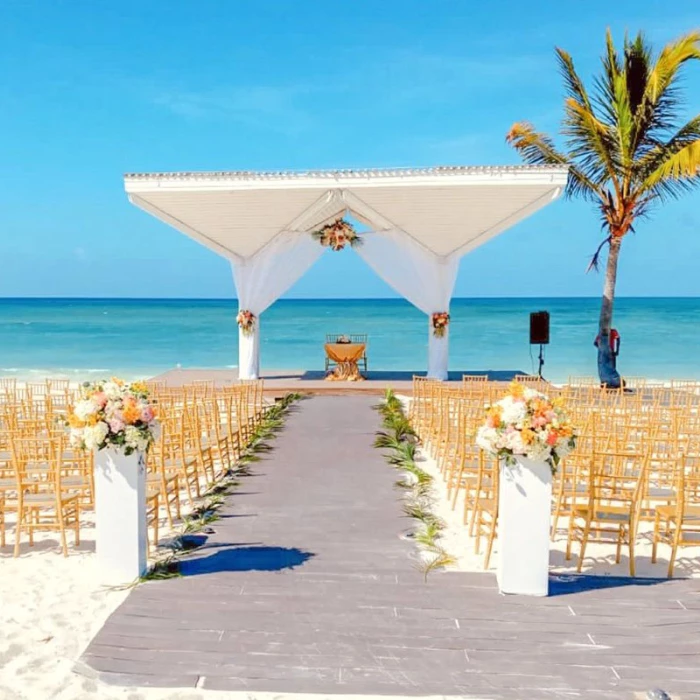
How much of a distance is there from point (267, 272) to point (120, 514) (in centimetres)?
996

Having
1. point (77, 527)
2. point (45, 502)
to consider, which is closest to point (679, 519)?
point (77, 527)

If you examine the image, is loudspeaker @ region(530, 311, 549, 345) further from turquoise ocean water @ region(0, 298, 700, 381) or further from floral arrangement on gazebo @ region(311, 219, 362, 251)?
turquoise ocean water @ region(0, 298, 700, 381)

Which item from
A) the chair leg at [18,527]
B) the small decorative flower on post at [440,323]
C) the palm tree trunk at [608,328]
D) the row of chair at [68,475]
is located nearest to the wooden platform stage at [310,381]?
the small decorative flower on post at [440,323]

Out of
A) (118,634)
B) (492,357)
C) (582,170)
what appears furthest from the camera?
(492,357)

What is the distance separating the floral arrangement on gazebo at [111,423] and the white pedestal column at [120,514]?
0.12m

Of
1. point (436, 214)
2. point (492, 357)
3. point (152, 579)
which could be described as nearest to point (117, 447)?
point (152, 579)

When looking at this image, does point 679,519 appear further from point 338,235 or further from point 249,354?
point 249,354

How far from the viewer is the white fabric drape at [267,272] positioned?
44.8 ft

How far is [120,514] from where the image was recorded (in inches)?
162

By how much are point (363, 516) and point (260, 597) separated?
1685mm

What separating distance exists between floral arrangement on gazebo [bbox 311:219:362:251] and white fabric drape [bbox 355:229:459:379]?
220 millimetres

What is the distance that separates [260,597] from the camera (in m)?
3.80

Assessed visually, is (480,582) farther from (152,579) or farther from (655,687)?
(152,579)

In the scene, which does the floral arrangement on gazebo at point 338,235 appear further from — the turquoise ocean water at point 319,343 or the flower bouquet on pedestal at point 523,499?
the flower bouquet on pedestal at point 523,499
